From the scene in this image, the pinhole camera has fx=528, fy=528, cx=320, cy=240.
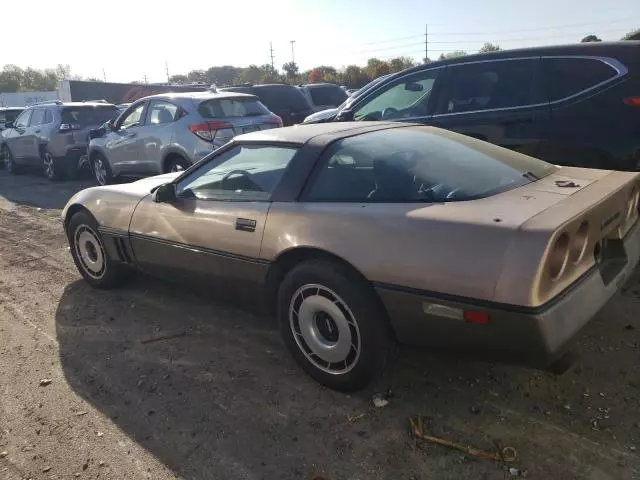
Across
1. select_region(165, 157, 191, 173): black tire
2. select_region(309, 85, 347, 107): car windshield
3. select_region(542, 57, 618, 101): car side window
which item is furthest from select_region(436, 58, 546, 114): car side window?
select_region(309, 85, 347, 107): car windshield

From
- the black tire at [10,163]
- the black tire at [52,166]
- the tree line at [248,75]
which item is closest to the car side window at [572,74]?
the black tire at [52,166]

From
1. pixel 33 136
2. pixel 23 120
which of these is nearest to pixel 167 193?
pixel 33 136

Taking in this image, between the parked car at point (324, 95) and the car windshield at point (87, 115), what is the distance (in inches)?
196

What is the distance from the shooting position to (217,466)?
7.80ft

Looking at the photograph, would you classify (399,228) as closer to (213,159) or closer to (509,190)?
(509,190)

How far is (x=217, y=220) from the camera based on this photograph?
332cm

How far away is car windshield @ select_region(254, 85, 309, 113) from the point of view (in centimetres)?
1244

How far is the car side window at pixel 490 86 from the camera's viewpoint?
4977 mm

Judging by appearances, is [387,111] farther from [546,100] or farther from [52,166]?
[52,166]

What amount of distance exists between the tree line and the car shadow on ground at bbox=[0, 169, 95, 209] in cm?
3603

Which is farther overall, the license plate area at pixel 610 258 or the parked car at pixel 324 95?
the parked car at pixel 324 95

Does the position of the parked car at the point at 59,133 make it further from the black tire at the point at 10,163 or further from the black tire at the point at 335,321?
the black tire at the point at 335,321

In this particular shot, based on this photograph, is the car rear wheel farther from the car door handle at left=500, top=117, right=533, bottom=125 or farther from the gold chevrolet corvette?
the car door handle at left=500, top=117, right=533, bottom=125

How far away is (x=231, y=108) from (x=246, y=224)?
524 centimetres
